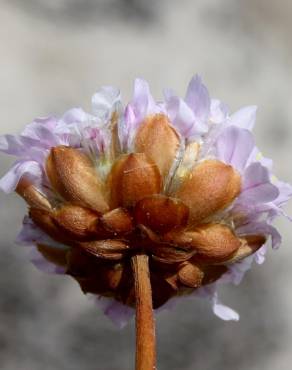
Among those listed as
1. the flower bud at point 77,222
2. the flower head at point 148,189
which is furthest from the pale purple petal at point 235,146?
the flower bud at point 77,222

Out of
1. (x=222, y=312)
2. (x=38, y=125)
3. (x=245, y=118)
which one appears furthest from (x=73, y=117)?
(x=222, y=312)

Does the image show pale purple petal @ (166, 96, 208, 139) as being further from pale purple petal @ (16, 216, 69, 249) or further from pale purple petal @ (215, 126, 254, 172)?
pale purple petal @ (16, 216, 69, 249)

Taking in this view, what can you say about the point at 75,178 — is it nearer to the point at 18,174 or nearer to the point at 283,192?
the point at 18,174

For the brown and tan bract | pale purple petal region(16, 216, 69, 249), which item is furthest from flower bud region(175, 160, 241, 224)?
pale purple petal region(16, 216, 69, 249)

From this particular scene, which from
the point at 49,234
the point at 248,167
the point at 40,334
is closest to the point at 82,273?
the point at 49,234

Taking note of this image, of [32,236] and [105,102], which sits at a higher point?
[105,102]

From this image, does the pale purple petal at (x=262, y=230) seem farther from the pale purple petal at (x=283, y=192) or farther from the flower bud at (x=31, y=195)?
the flower bud at (x=31, y=195)

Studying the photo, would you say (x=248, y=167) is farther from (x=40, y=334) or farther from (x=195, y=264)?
(x=40, y=334)
